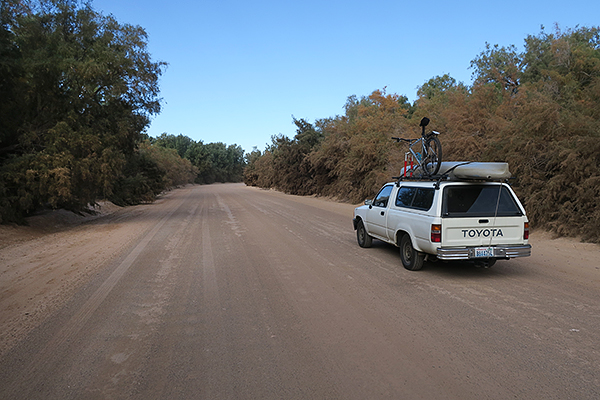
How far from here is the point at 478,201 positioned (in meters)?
7.36

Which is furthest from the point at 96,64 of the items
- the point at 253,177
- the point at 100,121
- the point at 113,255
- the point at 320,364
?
the point at 253,177

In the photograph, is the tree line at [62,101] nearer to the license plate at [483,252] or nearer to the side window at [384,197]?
the side window at [384,197]

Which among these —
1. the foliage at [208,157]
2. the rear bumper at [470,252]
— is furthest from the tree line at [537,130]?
the foliage at [208,157]

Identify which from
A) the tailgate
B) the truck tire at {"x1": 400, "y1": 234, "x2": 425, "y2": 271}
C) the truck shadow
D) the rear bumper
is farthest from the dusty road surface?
the tailgate

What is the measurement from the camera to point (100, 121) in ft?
58.5

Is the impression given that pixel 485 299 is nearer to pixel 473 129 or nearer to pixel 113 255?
pixel 113 255

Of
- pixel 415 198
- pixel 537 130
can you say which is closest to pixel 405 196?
pixel 415 198

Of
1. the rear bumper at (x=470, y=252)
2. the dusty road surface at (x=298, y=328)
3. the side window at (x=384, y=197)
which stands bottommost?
the dusty road surface at (x=298, y=328)

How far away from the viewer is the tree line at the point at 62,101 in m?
14.7

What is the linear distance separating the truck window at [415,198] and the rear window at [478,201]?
1.19 feet

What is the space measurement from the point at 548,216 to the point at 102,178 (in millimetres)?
15822

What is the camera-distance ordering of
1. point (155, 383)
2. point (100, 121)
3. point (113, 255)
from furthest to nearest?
point (100, 121) → point (113, 255) → point (155, 383)

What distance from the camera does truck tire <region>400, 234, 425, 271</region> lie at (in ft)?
25.6

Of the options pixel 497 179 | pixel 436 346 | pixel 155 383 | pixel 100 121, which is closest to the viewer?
pixel 155 383
